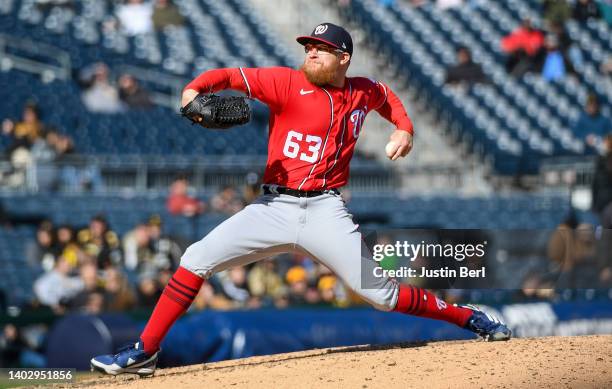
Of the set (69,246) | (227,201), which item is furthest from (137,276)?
(227,201)

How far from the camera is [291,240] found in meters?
4.95

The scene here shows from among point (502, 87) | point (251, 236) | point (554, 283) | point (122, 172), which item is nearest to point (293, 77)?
point (251, 236)

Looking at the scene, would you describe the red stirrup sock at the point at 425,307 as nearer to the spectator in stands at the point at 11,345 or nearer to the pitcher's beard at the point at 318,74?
the pitcher's beard at the point at 318,74

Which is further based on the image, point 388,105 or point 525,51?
point 525,51

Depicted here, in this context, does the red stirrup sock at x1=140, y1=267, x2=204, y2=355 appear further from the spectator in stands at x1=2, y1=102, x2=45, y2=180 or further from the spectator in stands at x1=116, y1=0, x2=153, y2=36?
the spectator in stands at x1=116, y1=0, x2=153, y2=36

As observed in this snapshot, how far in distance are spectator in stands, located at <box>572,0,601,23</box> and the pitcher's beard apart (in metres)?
11.7

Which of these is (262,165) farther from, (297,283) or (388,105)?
(388,105)

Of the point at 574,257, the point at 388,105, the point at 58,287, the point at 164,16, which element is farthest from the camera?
the point at 164,16

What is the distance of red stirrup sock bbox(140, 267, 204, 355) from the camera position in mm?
4961

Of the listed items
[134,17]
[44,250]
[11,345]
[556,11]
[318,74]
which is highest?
[556,11]

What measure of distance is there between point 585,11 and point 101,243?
30.1 feet

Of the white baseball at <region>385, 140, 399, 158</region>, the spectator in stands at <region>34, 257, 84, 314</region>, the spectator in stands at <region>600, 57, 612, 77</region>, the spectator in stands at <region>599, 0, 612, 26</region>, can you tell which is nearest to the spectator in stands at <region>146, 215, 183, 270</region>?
the spectator in stands at <region>34, 257, 84, 314</region>

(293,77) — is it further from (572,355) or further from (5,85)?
(5,85)

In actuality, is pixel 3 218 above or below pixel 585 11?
below
